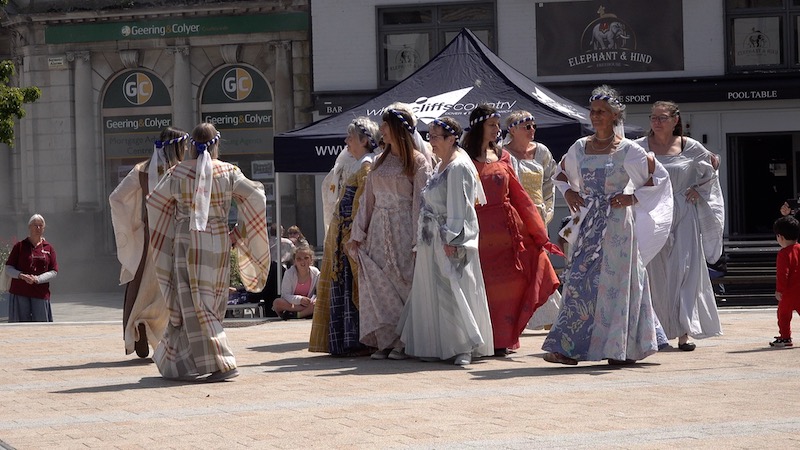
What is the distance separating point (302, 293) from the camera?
15.9 m

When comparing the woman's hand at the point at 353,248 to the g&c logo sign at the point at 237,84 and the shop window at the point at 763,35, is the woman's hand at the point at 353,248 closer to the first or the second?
the shop window at the point at 763,35

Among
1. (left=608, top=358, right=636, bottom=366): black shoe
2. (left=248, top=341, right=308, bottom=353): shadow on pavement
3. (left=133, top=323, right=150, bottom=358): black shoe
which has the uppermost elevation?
(left=133, top=323, right=150, bottom=358): black shoe

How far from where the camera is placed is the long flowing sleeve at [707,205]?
37.9 ft

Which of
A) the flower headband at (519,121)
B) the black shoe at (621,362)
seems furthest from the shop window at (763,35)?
the black shoe at (621,362)

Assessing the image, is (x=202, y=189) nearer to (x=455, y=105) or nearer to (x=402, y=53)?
(x=455, y=105)

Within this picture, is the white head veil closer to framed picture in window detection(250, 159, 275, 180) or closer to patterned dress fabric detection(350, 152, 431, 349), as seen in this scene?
patterned dress fabric detection(350, 152, 431, 349)

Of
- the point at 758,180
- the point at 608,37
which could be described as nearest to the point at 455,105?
the point at 608,37

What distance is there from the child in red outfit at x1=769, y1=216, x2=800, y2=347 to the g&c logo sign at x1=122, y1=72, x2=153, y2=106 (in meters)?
20.5

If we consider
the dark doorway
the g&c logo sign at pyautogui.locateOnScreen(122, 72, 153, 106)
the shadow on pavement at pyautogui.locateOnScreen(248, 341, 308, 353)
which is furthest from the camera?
the g&c logo sign at pyautogui.locateOnScreen(122, 72, 153, 106)

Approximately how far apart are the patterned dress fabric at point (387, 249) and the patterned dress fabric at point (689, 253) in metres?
1.95

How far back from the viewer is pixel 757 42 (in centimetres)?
2603

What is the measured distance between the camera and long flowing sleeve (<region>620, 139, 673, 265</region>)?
1002 centimetres

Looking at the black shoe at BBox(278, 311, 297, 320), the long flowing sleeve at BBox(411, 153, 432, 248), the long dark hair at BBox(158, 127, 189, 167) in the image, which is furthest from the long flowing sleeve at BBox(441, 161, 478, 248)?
the black shoe at BBox(278, 311, 297, 320)

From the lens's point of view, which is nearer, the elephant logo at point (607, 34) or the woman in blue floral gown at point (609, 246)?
the woman in blue floral gown at point (609, 246)
